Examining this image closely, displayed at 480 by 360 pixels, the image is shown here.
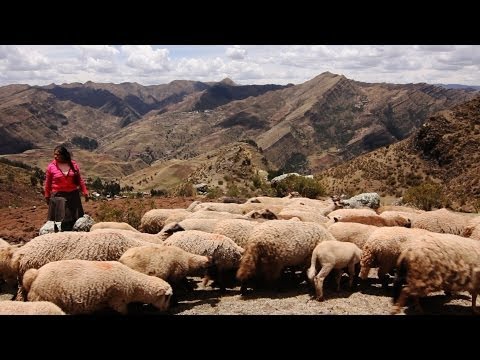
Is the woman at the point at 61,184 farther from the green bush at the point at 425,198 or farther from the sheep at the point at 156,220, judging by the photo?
the green bush at the point at 425,198

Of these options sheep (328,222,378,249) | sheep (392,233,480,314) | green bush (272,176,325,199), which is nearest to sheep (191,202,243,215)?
sheep (328,222,378,249)

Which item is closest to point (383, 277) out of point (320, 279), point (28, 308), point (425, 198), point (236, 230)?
point (320, 279)

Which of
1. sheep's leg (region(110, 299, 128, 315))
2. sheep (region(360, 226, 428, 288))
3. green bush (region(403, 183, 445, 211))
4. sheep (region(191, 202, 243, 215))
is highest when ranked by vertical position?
green bush (region(403, 183, 445, 211))

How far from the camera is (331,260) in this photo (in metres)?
9.61

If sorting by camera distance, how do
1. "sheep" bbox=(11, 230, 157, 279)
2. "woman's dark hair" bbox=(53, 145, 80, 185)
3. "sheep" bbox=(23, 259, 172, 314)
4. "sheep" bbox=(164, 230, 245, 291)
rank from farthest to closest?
"sheep" bbox=(164, 230, 245, 291) → "woman's dark hair" bbox=(53, 145, 80, 185) → "sheep" bbox=(11, 230, 157, 279) → "sheep" bbox=(23, 259, 172, 314)

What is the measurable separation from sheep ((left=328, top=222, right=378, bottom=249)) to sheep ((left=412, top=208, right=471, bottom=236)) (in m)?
2.81

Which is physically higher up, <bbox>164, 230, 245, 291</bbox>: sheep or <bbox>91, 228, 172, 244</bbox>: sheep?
<bbox>91, 228, 172, 244</bbox>: sheep

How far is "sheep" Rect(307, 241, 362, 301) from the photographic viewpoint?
9.50m

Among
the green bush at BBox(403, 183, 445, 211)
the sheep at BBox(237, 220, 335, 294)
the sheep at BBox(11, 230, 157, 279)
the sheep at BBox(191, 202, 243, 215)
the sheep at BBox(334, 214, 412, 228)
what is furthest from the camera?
the green bush at BBox(403, 183, 445, 211)

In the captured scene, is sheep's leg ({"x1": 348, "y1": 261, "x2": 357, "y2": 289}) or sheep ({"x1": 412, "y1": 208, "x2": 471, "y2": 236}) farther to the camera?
sheep ({"x1": 412, "y1": 208, "x2": 471, "y2": 236})

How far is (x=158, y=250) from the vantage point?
9.77m

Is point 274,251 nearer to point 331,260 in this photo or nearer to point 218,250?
point 331,260

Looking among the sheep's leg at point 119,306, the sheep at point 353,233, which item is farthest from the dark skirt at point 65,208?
the sheep at point 353,233

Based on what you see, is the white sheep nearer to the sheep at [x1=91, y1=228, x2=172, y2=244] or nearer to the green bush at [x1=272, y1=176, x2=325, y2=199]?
the sheep at [x1=91, y1=228, x2=172, y2=244]
